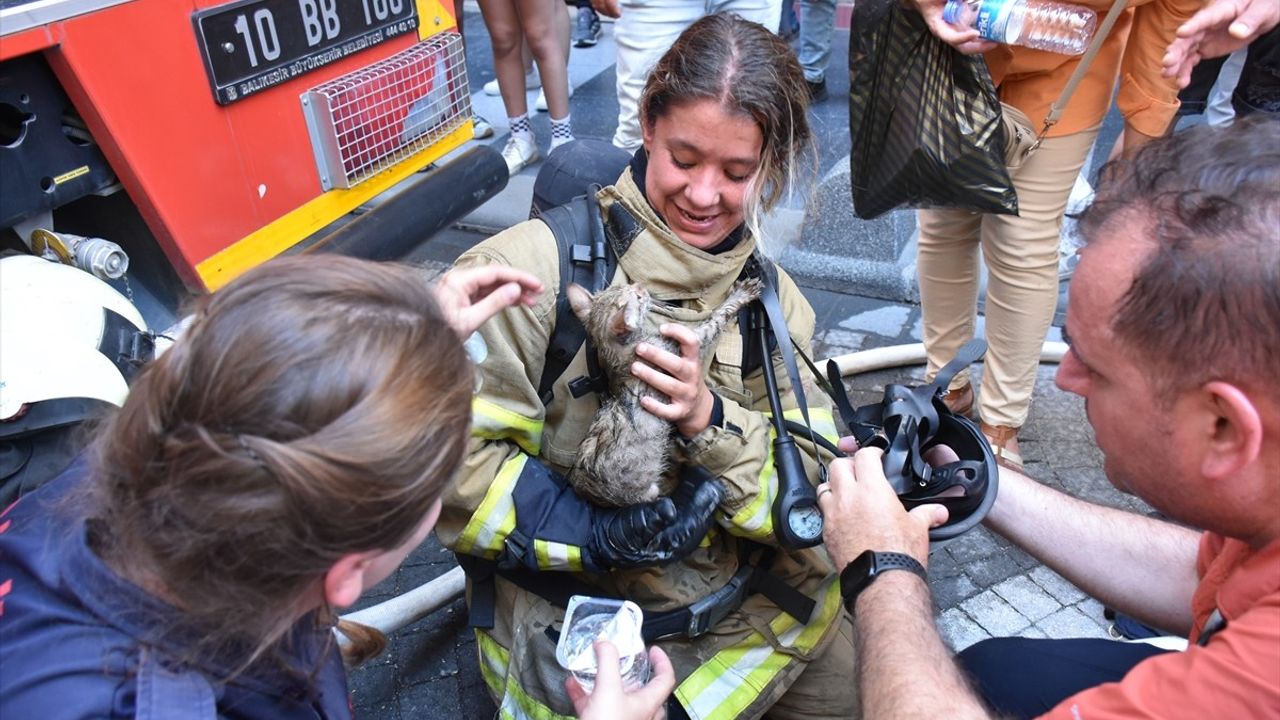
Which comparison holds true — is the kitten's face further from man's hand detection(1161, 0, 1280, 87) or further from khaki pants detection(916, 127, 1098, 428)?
man's hand detection(1161, 0, 1280, 87)

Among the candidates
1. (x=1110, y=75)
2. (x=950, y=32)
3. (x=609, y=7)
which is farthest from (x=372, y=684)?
(x=609, y=7)

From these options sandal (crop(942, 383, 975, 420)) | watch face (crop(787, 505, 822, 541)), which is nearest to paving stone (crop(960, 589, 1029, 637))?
sandal (crop(942, 383, 975, 420))

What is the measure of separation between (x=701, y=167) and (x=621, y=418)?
0.62 metres

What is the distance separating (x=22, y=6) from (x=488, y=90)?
4.87 meters

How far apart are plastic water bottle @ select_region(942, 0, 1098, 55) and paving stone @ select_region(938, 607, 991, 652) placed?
173 cm

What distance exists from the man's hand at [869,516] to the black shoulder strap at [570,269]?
1.97 feet

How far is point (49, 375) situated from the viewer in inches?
75.3

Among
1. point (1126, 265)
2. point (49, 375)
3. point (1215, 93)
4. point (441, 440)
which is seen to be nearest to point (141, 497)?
point (441, 440)

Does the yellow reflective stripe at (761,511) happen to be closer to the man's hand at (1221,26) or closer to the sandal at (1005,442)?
the sandal at (1005,442)

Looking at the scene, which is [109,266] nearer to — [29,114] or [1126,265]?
[29,114]

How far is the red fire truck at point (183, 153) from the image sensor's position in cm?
208

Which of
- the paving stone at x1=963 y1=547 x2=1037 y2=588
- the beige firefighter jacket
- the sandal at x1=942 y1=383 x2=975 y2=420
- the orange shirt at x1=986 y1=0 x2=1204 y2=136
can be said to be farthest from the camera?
the sandal at x1=942 y1=383 x2=975 y2=420

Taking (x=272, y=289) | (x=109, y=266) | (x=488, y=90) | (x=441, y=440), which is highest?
(x=272, y=289)

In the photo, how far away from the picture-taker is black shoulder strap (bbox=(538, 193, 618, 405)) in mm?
2074
